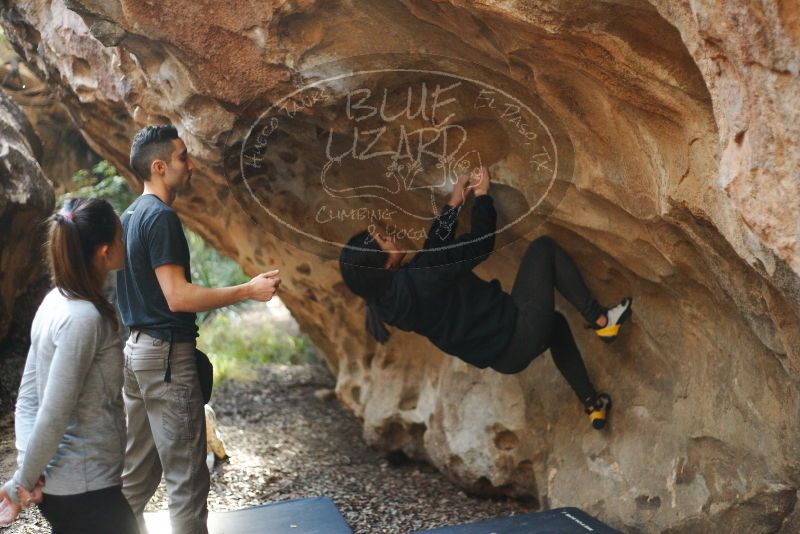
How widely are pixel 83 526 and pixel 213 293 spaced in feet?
2.81

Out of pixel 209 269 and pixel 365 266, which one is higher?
pixel 365 266

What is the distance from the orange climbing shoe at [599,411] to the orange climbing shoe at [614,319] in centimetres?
36

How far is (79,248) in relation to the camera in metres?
2.37

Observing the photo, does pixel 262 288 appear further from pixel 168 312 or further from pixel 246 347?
pixel 246 347

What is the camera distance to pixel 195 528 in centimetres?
300

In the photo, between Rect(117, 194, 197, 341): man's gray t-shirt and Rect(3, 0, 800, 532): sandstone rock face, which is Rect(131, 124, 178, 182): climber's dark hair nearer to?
Rect(117, 194, 197, 341): man's gray t-shirt

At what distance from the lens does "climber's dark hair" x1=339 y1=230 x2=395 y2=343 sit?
3.54m

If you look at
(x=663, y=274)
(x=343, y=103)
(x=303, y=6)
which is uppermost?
(x=303, y=6)

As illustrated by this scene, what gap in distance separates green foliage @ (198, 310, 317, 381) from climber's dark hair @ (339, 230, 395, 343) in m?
3.88

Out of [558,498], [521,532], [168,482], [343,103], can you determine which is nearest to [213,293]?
[168,482]

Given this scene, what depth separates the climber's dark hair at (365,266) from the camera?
3543 millimetres

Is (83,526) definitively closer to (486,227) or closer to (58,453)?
(58,453)
